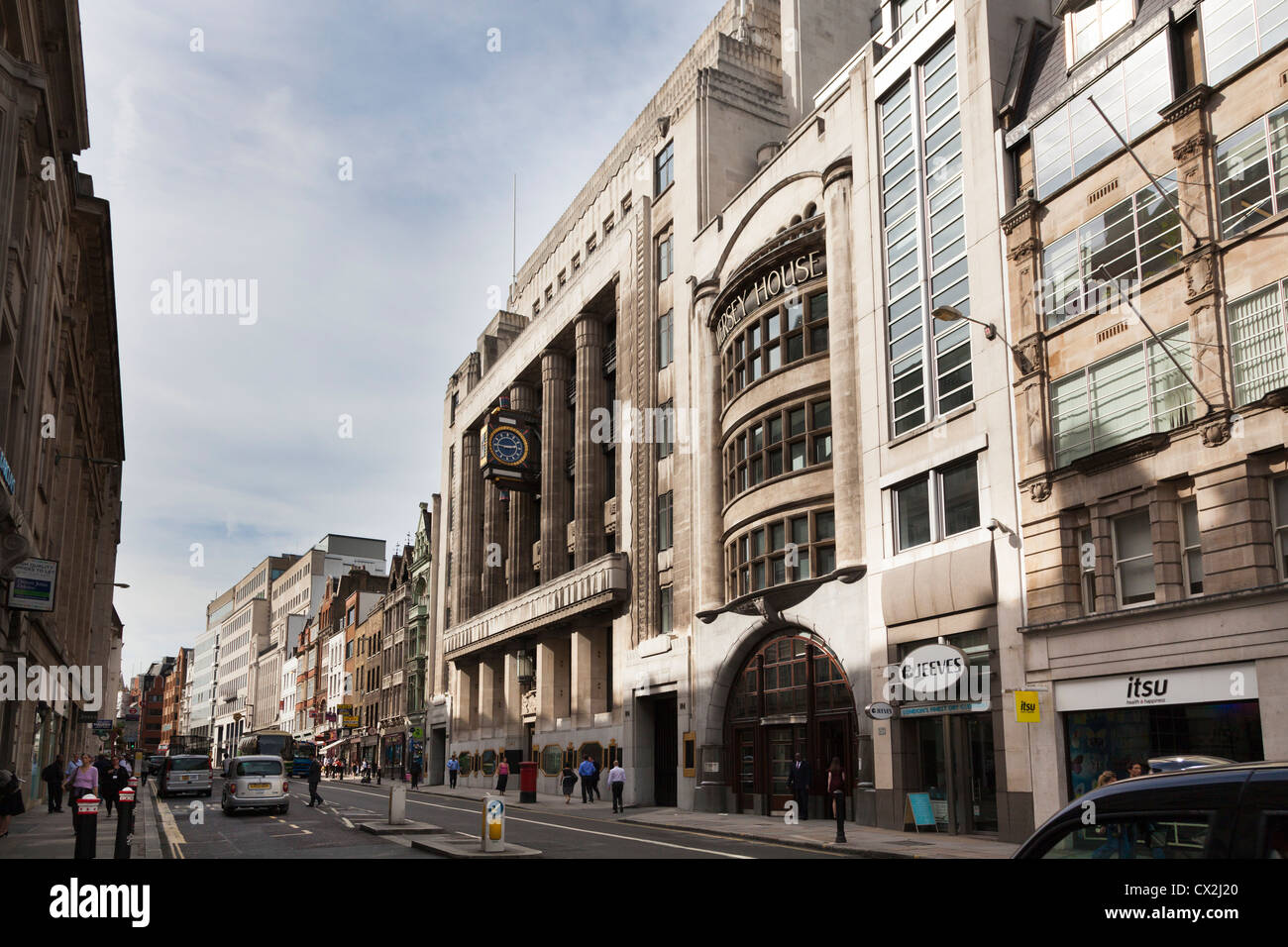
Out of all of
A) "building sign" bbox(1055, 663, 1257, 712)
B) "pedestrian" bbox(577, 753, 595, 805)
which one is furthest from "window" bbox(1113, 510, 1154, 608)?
"pedestrian" bbox(577, 753, 595, 805)

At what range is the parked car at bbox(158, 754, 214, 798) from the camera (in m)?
45.5

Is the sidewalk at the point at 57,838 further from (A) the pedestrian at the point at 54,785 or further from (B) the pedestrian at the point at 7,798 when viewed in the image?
(B) the pedestrian at the point at 7,798

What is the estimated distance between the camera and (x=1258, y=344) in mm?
20359

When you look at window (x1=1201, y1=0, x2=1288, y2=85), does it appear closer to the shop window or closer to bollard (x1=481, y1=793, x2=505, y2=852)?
the shop window

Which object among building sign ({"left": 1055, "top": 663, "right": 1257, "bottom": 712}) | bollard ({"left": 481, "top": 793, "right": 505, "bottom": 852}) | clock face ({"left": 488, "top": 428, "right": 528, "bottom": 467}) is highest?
clock face ({"left": 488, "top": 428, "right": 528, "bottom": 467})

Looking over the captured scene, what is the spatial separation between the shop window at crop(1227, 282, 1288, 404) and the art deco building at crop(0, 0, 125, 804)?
77.1 feet

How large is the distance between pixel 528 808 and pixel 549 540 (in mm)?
18480

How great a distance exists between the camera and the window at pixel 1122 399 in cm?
2205

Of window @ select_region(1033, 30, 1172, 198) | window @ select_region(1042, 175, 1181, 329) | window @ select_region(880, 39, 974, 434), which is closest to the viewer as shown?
window @ select_region(1042, 175, 1181, 329)

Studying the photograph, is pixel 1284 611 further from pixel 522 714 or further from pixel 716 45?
pixel 522 714

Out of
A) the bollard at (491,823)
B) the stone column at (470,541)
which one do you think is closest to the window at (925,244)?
the bollard at (491,823)

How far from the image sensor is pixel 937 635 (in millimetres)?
27781

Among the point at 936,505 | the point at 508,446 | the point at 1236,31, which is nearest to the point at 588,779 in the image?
the point at 936,505
